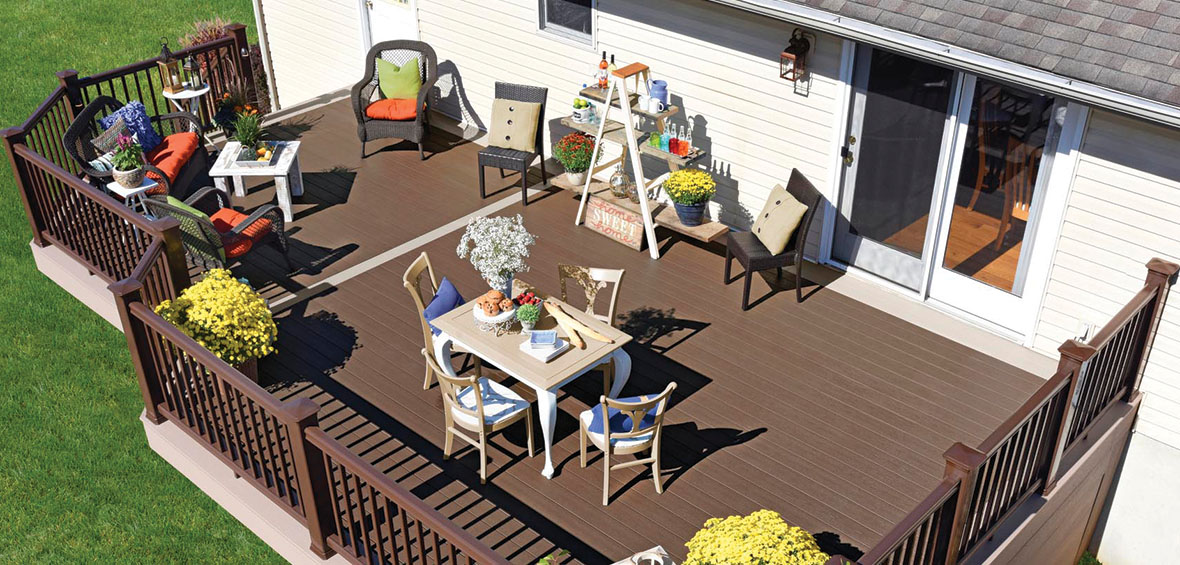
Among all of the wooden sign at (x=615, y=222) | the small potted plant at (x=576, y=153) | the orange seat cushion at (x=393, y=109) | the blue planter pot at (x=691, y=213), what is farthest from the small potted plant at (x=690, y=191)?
the orange seat cushion at (x=393, y=109)

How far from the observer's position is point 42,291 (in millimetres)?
10484

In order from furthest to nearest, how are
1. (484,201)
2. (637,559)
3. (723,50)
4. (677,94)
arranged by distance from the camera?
1. (484,201)
2. (677,94)
3. (723,50)
4. (637,559)

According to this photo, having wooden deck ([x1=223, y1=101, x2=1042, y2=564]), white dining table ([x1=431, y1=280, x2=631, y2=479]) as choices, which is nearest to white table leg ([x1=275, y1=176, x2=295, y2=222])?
wooden deck ([x1=223, y1=101, x2=1042, y2=564])

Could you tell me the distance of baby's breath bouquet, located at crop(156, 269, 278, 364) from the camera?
23.9ft

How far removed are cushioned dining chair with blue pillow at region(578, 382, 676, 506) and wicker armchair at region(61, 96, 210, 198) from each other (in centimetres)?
551

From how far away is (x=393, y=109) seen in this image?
448 inches

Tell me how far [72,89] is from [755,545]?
877cm

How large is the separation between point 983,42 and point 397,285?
204 inches

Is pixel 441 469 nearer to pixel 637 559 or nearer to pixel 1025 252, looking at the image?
pixel 637 559

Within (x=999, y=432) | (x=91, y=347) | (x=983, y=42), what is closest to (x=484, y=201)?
(x=91, y=347)

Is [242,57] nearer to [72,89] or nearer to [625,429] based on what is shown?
[72,89]

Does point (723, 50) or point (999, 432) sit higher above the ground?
point (723, 50)

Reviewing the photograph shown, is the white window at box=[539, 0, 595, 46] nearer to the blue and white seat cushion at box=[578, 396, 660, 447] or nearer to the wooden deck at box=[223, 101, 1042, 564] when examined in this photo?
the wooden deck at box=[223, 101, 1042, 564]

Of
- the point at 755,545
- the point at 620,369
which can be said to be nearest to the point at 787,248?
the point at 620,369
